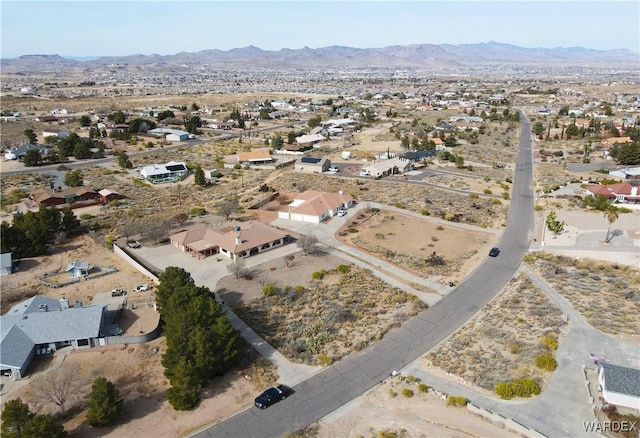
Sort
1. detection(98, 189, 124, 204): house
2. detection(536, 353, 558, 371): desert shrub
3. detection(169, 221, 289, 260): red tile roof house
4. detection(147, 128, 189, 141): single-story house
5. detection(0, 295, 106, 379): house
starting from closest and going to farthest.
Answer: detection(536, 353, 558, 371): desert shrub
detection(0, 295, 106, 379): house
detection(169, 221, 289, 260): red tile roof house
detection(98, 189, 124, 204): house
detection(147, 128, 189, 141): single-story house

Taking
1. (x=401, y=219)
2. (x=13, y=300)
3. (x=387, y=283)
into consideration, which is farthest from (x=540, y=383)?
(x=13, y=300)

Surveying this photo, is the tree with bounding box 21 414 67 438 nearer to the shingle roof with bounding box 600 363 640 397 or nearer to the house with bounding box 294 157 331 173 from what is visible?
the shingle roof with bounding box 600 363 640 397

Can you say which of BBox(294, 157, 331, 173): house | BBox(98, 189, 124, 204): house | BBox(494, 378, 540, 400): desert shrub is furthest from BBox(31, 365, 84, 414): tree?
BBox(294, 157, 331, 173): house

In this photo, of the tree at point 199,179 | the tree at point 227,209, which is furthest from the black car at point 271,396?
the tree at point 199,179

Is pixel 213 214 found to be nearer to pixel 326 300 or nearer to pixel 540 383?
pixel 326 300

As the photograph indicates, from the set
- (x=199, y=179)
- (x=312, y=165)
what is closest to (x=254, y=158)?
(x=312, y=165)

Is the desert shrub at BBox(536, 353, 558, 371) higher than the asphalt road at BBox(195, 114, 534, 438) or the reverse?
higher

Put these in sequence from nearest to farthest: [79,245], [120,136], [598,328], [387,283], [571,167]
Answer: [598,328] → [387,283] → [79,245] → [571,167] → [120,136]
